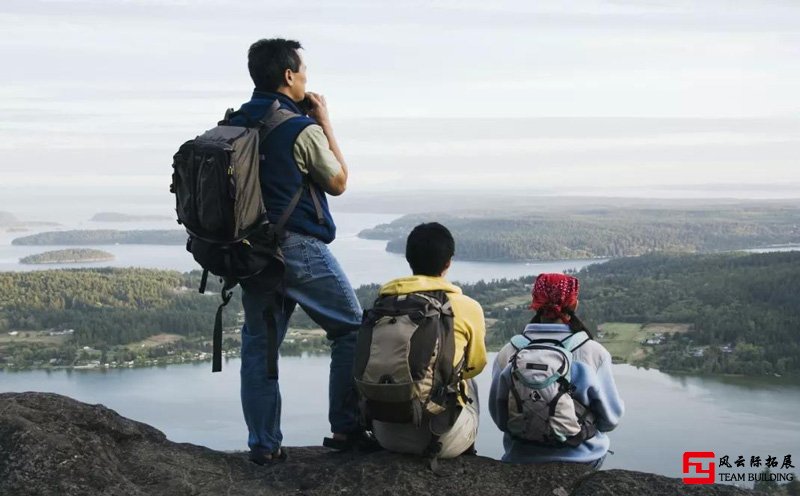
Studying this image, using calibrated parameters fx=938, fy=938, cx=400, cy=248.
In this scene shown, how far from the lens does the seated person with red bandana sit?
13.5 feet

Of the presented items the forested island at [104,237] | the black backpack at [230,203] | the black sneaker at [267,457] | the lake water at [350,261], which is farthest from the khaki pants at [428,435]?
the forested island at [104,237]

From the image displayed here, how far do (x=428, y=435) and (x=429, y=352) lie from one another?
17.7 inches

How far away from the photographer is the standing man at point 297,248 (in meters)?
4.31

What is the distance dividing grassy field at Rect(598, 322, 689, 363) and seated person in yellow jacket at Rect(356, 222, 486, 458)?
2232 inches

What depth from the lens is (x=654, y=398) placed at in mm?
Answer: 51844

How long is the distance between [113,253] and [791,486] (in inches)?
3982

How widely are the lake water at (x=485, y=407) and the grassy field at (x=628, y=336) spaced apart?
298 cm

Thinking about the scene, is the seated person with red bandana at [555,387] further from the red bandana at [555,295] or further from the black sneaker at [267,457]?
the black sneaker at [267,457]

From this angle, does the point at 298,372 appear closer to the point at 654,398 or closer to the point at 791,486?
the point at 654,398

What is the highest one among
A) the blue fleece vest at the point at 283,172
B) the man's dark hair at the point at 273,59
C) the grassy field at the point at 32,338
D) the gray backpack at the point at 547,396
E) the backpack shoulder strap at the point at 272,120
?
the man's dark hair at the point at 273,59

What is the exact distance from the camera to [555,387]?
410 cm

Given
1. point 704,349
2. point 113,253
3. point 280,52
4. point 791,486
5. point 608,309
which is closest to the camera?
point 280,52

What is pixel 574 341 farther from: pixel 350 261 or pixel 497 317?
pixel 350 261

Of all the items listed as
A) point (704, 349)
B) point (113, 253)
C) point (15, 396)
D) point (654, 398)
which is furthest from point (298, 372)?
point (113, 253)
